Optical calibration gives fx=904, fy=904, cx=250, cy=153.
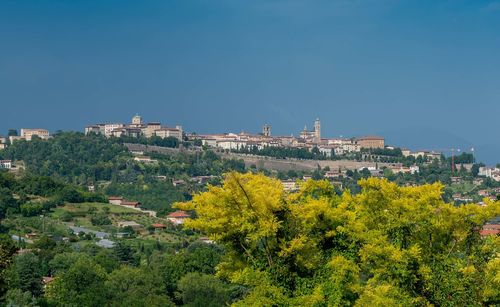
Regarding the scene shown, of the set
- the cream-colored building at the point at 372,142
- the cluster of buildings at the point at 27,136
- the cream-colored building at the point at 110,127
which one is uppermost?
the cream-colored building at the point at 110,127

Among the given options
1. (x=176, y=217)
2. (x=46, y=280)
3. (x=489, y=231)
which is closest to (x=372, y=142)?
(x=176, y=217)

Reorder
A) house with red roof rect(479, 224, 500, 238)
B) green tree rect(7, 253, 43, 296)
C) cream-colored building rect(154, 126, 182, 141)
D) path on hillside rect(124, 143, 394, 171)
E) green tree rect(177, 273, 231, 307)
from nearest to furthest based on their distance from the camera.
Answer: house with red roof rect(479, 224, 500, 238), green tree rect(177, 273, 231, 307), green tree rect(7, 253, 43, 296), path on hillside rect(124, 143, 394, 171), cream-colored building rect(154, 126, 182, 141)

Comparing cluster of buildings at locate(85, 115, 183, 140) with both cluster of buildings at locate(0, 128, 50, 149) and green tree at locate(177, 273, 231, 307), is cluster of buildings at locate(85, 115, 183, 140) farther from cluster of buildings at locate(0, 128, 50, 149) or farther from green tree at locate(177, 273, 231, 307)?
green tree at locate(177, 273, 231, 307)

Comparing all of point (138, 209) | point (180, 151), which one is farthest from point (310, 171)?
point (138, 209)

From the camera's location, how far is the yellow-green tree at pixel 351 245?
14648 millimetres

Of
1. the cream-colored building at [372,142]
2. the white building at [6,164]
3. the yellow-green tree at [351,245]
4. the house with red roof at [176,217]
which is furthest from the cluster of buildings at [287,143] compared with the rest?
the yellow-green tree at [351,245]

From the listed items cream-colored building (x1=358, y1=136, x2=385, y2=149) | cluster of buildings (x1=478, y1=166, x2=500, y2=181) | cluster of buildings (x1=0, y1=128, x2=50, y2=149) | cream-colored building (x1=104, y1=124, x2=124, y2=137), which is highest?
cream-colored building (x1=104, y1=124, x2=124, y2=137)

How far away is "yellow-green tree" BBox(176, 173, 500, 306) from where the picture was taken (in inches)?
577

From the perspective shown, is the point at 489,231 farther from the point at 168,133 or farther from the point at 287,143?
the point at 287,143

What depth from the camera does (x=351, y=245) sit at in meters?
15.6

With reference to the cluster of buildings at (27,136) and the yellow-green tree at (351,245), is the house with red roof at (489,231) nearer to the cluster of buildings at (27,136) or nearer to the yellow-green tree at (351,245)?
the yellow-green tree at (351,245)

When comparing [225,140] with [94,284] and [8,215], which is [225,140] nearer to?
[8,215]

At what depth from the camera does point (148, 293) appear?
33.8 meters

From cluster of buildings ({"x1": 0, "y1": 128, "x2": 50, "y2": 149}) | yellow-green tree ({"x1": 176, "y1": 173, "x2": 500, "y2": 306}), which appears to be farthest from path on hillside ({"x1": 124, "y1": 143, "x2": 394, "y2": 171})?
yellow-green tree ({"x1": 176, "y1": 173, "x2": 500, "y2": 306})
